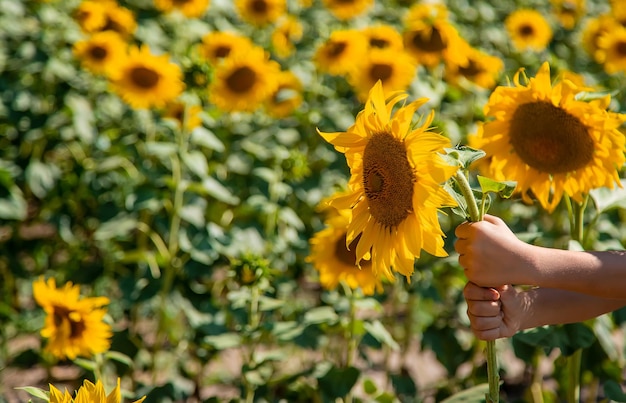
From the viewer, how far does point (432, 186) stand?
39.2 inches

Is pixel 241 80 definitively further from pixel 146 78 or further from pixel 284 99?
pixel 146 78

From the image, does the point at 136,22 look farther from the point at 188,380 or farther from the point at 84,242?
the point at 188,380

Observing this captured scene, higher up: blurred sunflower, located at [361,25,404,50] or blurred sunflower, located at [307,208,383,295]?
blurred sunflower, located at [307,208,383,295]

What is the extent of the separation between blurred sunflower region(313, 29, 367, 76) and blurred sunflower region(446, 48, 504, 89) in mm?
345

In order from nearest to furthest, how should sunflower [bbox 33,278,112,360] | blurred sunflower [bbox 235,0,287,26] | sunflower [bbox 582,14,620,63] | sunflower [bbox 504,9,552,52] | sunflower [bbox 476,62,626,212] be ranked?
sunflower [bbox 476,62,626,212] → sunflower [bbox 33,278,112,360] → blurred sunflower [bbox 235,0,287,26] → sunflower [bbox 582,14,620,63] → sunflower [bbox 504,9,552,52]

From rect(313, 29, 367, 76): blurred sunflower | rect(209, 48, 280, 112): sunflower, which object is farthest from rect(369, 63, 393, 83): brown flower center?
rect(209, 48, 280, 112): sunflower

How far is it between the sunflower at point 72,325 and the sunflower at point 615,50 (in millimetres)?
2362

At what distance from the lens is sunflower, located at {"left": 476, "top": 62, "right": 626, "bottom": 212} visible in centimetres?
138

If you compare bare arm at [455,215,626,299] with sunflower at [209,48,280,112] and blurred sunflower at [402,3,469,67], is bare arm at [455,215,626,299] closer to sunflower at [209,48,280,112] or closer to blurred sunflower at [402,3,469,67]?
blurred sunflower at [402,3,469,67]

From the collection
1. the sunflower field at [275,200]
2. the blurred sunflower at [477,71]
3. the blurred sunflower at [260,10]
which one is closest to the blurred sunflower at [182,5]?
the sunflower field at [275,200]

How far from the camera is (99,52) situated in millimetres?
2725

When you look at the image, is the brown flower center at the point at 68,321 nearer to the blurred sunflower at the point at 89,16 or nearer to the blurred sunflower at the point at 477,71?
the blurred sunflower at the point at 89,16

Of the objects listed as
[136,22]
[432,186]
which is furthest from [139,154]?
[432,186]

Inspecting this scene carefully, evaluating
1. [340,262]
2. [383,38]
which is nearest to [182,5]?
[383,38]
